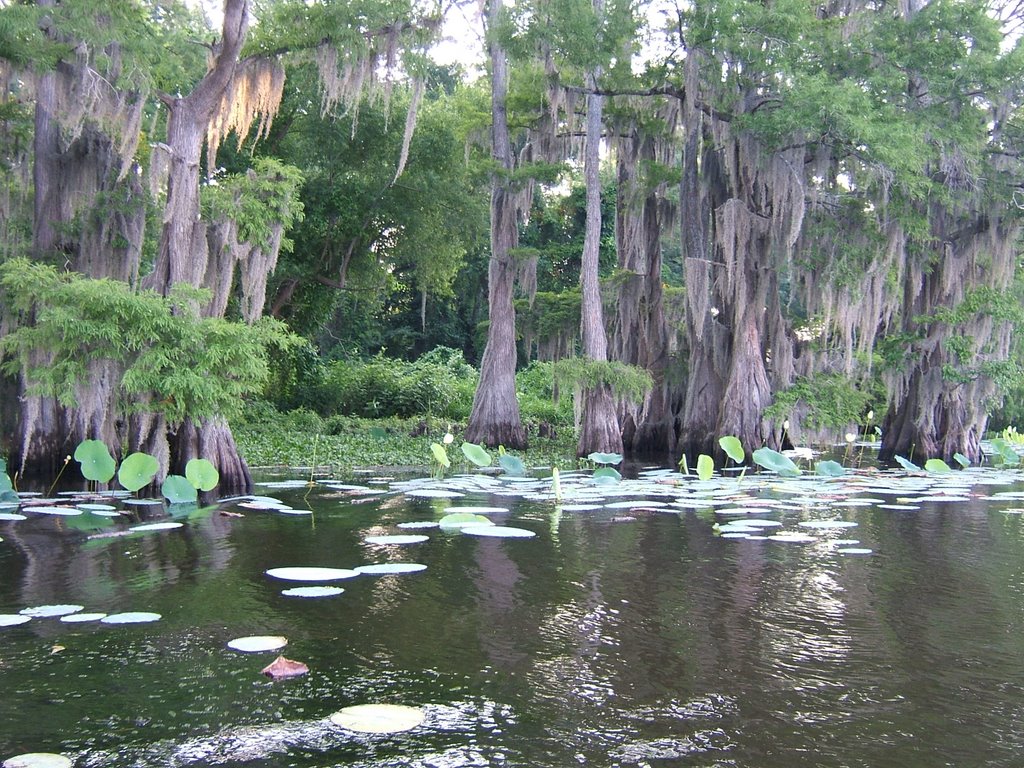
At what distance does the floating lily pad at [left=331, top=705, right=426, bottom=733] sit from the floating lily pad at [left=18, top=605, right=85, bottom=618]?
1910 millimetres

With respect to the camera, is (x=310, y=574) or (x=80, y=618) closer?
(x=80, y=618)

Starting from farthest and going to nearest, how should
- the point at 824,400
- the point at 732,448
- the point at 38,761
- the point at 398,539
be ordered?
the point at 824,400 < the point at 732,448 < the point at 398,539 < the point at 38,761

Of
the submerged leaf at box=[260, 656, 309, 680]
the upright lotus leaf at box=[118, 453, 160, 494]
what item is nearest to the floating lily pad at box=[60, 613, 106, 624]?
the submerged leaf at box=[260, 656, 309, 680]

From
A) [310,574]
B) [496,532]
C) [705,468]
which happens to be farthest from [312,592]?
[705,468]

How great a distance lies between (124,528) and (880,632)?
5142mm

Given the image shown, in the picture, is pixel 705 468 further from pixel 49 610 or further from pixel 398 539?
pixel 49 610

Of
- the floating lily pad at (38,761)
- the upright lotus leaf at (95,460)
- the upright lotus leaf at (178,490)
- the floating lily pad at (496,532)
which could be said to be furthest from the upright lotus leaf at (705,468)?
the floating lily pad at (38,761)

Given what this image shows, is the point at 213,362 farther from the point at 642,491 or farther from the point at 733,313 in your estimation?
the point at 733,313

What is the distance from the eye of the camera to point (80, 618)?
410 cm

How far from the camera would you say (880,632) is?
4.12 m

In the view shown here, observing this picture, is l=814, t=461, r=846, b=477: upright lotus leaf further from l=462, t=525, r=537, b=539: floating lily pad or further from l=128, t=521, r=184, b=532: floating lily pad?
l=128, t=521, r=184, b=532: floating lily pad

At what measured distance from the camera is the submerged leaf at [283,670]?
11.0 ft

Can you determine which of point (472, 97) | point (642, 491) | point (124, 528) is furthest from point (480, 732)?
point (472, 97)

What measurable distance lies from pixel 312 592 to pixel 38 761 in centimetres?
207
